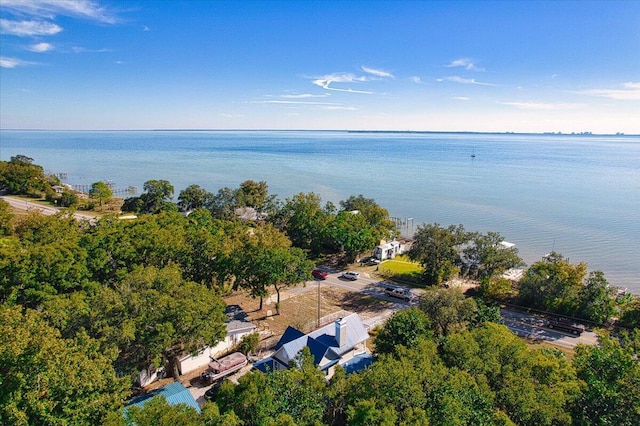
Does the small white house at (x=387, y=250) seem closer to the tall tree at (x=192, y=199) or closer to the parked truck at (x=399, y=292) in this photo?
the parked truck at (x=399, y=292)

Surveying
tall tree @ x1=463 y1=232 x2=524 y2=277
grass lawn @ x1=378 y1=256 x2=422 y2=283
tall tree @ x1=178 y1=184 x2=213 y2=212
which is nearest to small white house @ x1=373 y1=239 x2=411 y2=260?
grass lawn @ x1=378 y1=256 x2=422 y2=283

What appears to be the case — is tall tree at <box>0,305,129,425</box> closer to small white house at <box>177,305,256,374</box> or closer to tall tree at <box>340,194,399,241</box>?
small white house at <box>177,305,256,374</box>

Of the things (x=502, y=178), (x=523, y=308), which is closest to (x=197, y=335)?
(x=523, y=308)

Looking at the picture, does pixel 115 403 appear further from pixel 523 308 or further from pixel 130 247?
pixel 523 308

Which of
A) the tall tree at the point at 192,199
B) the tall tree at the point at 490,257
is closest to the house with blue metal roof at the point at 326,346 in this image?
the tall tree at the point at 490,257

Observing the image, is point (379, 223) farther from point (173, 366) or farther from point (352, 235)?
point (173, 366)

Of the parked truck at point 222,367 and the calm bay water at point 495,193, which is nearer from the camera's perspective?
the parked truck at point 222,367

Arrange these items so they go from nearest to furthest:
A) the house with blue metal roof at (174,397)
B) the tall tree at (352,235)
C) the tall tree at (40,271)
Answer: the house with blue metal roof at (174,397) < the tall tree at (40,271) < the tall tree at (352,235)
